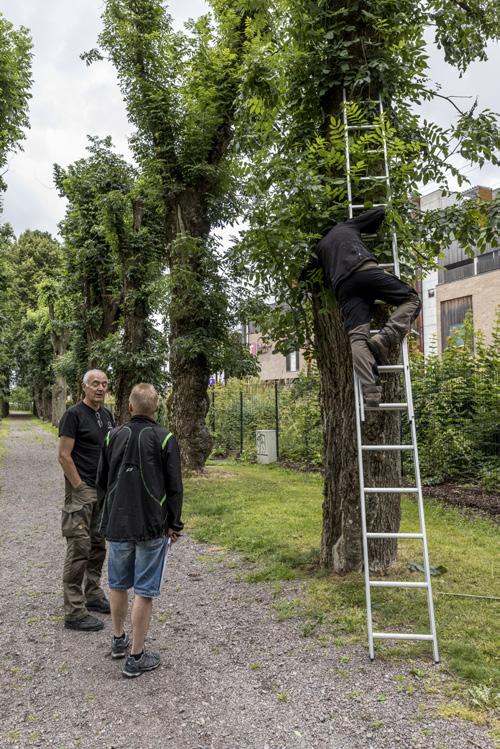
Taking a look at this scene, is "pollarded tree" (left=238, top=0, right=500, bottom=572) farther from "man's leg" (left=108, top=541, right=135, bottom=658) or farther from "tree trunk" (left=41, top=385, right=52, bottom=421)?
"tree trunk" (left=41, top=385, right=52, bottom=421)

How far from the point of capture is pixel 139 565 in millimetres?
4043

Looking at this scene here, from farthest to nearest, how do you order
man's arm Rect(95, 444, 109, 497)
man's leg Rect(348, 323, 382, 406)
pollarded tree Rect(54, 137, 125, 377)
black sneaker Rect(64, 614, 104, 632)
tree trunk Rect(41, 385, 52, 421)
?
tree trunk Rect(41, 385, 52, 421)
pollarded tree Rect(54, 137, 125, 377)
black sneaker Rect(64, 614, 104, 632)
man's leg Rect(348, 323, 382, 406)
man's arm Rect(95, 444, 109, 497)

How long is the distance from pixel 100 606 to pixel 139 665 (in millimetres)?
1440

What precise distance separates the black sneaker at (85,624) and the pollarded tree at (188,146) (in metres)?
8.04

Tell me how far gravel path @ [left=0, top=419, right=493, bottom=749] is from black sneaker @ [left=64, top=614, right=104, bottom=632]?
0.06 meters

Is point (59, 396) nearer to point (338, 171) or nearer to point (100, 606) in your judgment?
point (100, 606)

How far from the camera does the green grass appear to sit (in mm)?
4254

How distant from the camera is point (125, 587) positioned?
Result: 13.5 ft

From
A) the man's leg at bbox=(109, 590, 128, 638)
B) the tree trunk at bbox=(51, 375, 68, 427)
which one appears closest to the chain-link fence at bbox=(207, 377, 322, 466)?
the man's leg at bbox=(109, 590, 128, 638)

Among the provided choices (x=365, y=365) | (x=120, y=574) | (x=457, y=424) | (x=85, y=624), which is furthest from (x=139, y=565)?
(x=457, y=424)

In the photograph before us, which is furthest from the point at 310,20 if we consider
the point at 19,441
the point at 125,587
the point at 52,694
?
the point at 19,441

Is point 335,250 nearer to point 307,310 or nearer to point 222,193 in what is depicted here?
point 307,310

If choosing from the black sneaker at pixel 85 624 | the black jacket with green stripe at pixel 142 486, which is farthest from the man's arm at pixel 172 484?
the black sneaker at pixel 85 624

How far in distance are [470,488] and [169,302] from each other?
24.4 feet
